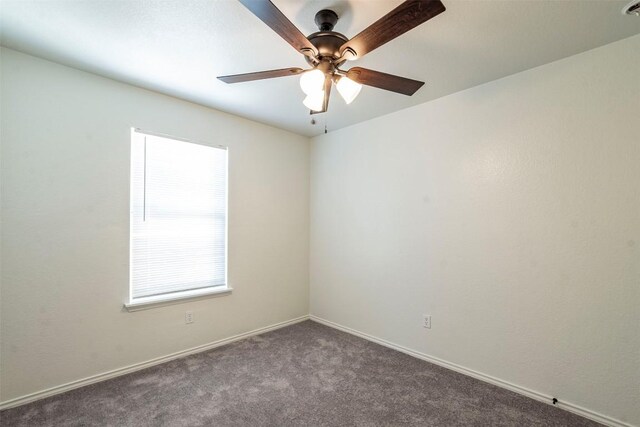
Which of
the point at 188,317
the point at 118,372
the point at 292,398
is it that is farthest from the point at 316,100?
the point at 118,372

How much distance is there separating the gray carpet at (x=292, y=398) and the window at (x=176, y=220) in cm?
73

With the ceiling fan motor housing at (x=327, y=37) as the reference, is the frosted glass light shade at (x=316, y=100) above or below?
below

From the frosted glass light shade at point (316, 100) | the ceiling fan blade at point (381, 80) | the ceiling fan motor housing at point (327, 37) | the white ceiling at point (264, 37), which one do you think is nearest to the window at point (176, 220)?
the white ceiling at point (264, 37)

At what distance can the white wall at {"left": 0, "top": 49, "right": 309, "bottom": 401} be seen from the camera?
211 cm

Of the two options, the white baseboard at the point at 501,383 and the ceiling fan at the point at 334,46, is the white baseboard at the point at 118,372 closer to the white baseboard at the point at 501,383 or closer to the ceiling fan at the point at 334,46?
the white baseboard at the point at 501,383

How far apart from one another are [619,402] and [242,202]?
352cm

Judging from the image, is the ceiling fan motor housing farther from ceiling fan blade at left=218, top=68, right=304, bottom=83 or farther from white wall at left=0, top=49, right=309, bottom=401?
white wall at left=0, top=49, right=309, bottom=401

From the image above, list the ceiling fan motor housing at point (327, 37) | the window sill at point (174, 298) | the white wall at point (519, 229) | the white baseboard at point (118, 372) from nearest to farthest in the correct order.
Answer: the ceiling fan motor housing at point (327, 37) < the white wall at point (519, 229) < the white baseboard at point (118, 372) < the window sill at point (174, 298)

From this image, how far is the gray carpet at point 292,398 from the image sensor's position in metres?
1.98

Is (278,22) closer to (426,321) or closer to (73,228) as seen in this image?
(73,228)

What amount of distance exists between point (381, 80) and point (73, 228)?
8.49 feet

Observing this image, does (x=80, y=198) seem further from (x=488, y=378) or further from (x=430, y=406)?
(x=488, y=378)

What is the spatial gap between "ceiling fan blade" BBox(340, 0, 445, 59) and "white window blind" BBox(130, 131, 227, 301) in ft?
6.88

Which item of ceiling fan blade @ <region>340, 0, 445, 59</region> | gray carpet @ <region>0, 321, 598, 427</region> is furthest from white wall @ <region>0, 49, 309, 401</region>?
ceiling fan blade @ <region>340, 0, 445, 59</region>
